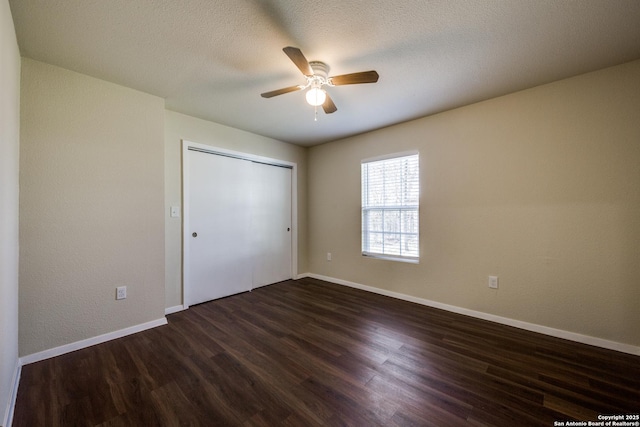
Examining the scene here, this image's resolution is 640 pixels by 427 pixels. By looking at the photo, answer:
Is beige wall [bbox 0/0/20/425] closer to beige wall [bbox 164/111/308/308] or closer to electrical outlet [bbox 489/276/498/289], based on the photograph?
beige wall [bbox 164/111/308/308]

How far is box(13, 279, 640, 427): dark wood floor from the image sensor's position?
1.46m

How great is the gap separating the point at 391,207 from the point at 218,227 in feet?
7.90

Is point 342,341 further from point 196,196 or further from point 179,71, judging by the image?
point 179,71

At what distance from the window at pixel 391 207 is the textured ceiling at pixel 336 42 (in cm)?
102

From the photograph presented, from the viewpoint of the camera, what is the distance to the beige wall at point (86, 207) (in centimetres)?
199

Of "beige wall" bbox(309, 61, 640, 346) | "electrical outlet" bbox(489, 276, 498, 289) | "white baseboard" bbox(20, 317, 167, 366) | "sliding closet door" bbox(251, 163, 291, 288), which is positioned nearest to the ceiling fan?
"beige wall" bbox(309, 61, 640, 346)

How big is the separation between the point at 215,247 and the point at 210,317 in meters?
0.95

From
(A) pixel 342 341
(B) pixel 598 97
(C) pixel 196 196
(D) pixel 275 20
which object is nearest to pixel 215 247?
(C) pixel 196 196

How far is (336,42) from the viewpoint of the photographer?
179cm

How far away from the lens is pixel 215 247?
342cm

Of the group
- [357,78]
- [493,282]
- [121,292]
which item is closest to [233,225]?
[121,292]

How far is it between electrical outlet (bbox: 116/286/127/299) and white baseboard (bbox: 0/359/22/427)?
0.69 metres

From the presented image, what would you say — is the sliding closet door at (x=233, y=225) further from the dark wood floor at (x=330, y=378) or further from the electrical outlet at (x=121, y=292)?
the dark wood floor at (x=330, y=378)

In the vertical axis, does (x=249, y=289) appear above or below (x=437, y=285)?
below
